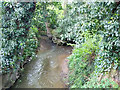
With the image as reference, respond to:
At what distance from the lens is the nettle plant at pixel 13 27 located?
12.4ft

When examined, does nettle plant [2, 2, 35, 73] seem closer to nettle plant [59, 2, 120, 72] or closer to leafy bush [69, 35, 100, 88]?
nettle plant [59, 2, 120, 72]

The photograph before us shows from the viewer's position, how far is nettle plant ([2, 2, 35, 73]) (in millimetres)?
3793

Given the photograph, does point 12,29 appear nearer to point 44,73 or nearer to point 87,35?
point 87,35

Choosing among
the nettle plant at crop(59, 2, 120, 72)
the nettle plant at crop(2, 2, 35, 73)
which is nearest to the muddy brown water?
the nettle plant at crop(2, 2, 35, 73)

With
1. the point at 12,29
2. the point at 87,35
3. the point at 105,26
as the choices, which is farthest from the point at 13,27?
the point at 105,26

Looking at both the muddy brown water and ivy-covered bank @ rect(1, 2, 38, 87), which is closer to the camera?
ivy-covered bank @ rect(1, 2, 38, 87)

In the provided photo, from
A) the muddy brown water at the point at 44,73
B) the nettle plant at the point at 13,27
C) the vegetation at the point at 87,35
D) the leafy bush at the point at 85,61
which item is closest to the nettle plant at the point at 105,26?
the vegetation at the point at 87,35

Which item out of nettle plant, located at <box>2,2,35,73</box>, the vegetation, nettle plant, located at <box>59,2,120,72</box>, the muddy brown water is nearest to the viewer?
nettle plant, located at <box>59,2,120,72</box>

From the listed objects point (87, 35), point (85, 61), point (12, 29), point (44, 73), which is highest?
point (12, 29)

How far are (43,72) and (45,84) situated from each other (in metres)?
1.01

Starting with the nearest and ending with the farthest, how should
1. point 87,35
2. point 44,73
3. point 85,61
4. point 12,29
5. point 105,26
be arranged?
point 105,26 → point 12,29 → point 87,35 → point 85,61 → point 44,73

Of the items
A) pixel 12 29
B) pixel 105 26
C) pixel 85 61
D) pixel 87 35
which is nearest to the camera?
pixel 105 26

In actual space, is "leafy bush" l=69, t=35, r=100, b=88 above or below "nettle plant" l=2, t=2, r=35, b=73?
below

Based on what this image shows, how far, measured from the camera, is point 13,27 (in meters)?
3.92
